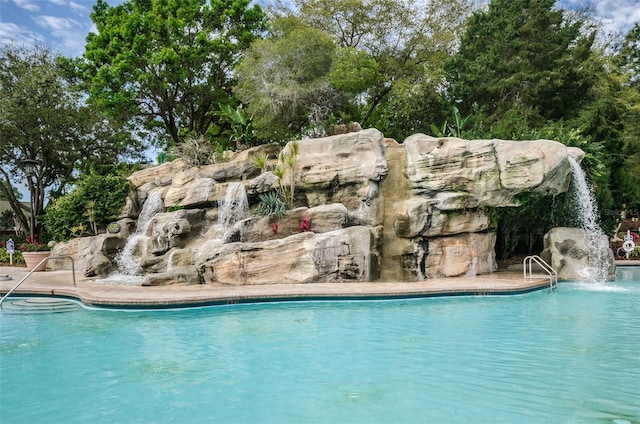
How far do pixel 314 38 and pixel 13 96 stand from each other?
1425cm

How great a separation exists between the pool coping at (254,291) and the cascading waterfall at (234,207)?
11.7 ft

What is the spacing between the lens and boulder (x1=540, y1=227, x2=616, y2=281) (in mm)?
12883

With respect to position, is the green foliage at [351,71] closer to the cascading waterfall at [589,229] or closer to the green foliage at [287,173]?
the green foliage at [287,173]

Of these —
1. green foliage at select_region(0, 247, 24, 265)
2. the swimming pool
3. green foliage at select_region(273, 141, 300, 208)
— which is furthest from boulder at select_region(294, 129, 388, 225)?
green foliage at select_region(0, 247, 24, 265)

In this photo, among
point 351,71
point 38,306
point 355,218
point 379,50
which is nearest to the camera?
point 38,306

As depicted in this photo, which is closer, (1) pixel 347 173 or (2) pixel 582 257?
(2) pixel 582 257

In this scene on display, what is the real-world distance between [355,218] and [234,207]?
408cm

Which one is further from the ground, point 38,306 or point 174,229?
point 174,229

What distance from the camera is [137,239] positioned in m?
14.5

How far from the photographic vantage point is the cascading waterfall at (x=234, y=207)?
14.5 m

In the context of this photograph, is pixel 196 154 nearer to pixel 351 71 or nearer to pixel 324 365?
pixel 351 71

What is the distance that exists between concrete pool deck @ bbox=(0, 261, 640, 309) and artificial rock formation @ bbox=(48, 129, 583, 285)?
2.39ft

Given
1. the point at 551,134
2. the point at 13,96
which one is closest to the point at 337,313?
the point at 551,134

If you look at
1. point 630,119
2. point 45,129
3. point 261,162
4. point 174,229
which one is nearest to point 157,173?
point 261,162
